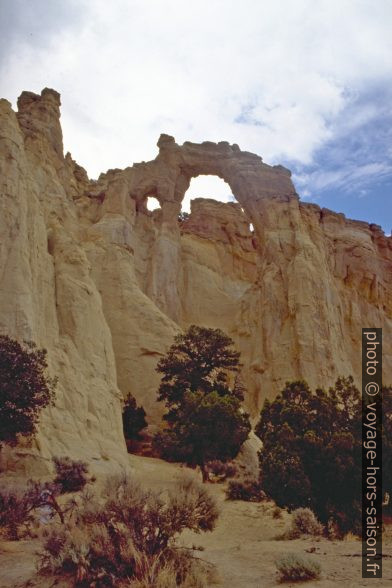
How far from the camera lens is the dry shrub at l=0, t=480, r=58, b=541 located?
12758mm

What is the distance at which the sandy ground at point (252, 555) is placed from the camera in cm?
973

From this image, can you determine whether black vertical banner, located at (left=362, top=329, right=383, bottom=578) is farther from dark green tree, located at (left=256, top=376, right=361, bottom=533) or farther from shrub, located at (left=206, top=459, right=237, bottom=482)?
shrub, located at (left=206, top=459, right=237, bottom=482)

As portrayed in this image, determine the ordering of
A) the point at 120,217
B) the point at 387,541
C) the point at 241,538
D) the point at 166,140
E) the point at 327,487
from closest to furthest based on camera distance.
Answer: the point at 387,541, the point at 241,538, the point at 327,487, the point at 120,217, the point at 166,140

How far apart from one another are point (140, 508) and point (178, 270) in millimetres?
40769

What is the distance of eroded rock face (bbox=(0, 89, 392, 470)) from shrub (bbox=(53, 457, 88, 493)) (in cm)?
122

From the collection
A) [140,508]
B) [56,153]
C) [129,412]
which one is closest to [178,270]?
[56,153]

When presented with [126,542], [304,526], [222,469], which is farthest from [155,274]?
[126,542]

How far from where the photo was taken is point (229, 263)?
58.3 meters

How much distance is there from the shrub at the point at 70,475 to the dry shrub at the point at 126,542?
304 inches

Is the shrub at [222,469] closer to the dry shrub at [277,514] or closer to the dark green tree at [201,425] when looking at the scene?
the dark green tree at [201,425]

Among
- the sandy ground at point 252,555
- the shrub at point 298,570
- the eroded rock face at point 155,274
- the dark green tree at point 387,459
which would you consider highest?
the eroded rock face at point 155,274

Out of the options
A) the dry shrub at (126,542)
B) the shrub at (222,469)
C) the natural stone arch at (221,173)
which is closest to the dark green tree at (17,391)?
the dry shrub at (126,542)

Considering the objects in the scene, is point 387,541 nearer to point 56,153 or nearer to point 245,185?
point 56,153

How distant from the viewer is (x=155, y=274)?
156 ft
